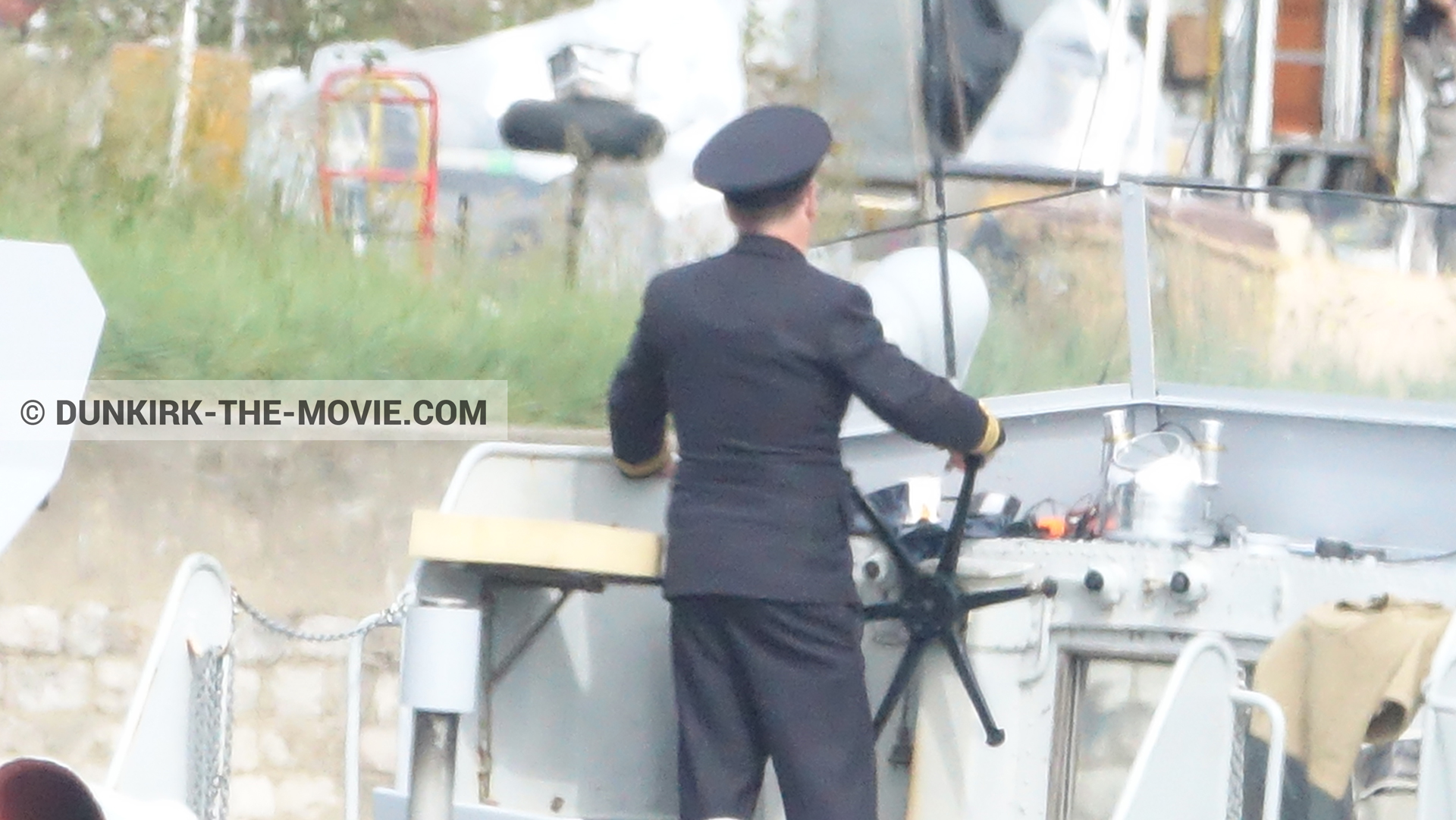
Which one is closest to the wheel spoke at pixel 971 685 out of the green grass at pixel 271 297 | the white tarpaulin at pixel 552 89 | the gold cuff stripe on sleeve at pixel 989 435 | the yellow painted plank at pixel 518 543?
the gold cuff stripe on sleeve at pixel 989 435

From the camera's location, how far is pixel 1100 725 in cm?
424

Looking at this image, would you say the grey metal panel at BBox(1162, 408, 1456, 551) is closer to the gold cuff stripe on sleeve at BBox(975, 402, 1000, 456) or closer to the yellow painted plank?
the gold cuff stripe on sleeve at BBox(975, 402, 1000, 456)

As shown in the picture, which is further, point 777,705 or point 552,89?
point 552,89

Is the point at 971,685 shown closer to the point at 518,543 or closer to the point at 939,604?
the point at 939,604

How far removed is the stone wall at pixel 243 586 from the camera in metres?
6.89

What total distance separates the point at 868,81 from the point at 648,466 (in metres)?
4.84

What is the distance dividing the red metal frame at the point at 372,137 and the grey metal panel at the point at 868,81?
1588mm

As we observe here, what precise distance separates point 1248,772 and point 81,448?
161 inches

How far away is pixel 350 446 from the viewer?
7.11m

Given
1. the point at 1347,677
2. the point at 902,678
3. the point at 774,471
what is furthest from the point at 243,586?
the point at 1347,677

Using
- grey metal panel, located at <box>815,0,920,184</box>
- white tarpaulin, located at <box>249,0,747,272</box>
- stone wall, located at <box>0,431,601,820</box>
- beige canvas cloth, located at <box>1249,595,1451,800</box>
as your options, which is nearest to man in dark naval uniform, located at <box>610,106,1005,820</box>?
beige canvas cloth, located at <box>1249,595,1451,800</box>

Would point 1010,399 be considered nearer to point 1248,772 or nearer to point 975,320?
point 975,320

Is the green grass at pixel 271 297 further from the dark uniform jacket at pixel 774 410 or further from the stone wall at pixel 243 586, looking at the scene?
the dark uniform jacket at pixel 774 410

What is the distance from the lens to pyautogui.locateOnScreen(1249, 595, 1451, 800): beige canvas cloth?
148 inches
